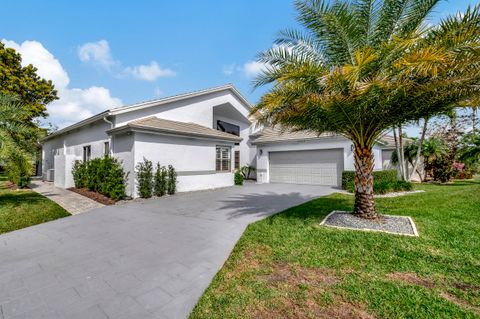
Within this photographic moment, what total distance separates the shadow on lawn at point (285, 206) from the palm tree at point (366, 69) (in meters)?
1.74

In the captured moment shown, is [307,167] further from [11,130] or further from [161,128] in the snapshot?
[11,130]

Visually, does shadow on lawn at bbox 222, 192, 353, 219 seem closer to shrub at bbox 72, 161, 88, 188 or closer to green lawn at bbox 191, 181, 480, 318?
green lawn at bbox 191, 181, 480, 318

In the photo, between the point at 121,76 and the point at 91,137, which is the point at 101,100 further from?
the point at 91,137

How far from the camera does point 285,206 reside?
29.6ft

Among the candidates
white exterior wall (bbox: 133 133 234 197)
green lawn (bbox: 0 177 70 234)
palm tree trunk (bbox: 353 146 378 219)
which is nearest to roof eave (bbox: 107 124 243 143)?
white exterior wall (bbox: 133 133 234 197)

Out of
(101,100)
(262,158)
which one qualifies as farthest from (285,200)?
(101,100)

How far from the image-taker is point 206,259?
14.6ft

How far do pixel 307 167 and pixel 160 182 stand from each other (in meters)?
10.2

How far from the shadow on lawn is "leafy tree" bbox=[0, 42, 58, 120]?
21084mm

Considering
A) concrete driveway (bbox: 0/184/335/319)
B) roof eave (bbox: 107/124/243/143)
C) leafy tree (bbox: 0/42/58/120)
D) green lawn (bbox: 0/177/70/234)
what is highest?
leafy tree (bbox: 0/42/58/120)

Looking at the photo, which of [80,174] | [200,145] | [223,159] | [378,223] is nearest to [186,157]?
[200,145]

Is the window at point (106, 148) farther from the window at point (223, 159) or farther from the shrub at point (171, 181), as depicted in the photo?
the window at point (223, 159)

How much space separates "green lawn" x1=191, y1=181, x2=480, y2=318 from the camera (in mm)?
2857

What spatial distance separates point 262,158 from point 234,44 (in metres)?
8.77
